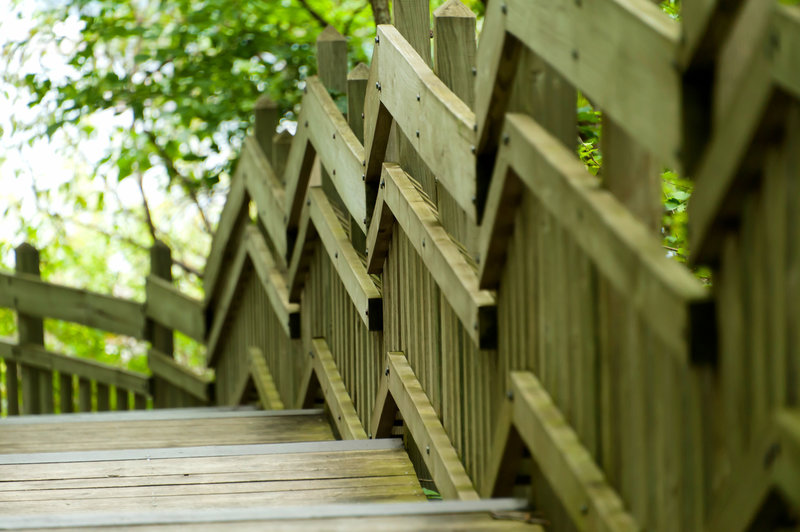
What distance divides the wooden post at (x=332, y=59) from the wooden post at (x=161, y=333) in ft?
8.31

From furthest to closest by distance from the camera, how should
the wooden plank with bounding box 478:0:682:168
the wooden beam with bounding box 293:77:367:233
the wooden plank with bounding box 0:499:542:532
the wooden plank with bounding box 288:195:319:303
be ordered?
1. the wooden plank with bounding box 288:195:319:303
2. the wooden beam with bounding box 293:77:367:233
3. the wooden plank with bounding box 0:499:542:532
4. the wooden plank with bounding box 478:0:682:168

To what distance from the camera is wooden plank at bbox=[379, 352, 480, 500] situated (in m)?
2.36

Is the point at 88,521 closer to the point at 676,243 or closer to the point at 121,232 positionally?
the point at 676,243

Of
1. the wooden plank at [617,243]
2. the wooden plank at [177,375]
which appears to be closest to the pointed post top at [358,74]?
the wooden plank at [617,243]

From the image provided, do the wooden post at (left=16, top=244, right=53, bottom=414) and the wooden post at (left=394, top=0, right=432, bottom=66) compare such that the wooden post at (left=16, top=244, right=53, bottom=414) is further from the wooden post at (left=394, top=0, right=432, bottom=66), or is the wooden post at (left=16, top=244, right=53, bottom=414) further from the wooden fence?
the wooden post at (left=394, top=0, right=432, bottom=66)

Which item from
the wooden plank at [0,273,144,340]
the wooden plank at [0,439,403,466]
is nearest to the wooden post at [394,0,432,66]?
the wooden plank at [0,439,403,466]

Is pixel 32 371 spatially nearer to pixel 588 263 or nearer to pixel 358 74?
pixel 358 74

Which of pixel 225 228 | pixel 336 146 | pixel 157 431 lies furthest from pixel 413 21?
pixel 225 228

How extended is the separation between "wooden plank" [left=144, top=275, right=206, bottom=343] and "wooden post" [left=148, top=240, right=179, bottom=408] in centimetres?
6

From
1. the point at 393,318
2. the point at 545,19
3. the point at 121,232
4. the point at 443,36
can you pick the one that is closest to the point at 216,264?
the point at 393,318

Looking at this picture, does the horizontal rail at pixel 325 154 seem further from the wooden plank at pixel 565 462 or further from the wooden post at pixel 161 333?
the wooden post at pixel 161 333

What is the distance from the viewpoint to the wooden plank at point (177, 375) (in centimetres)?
618

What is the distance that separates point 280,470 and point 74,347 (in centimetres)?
879

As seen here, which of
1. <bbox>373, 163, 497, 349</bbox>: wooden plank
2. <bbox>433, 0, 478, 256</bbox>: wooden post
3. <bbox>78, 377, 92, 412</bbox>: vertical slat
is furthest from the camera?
<bbox>78, 377, 92, 412</bbox>: vertical slat
